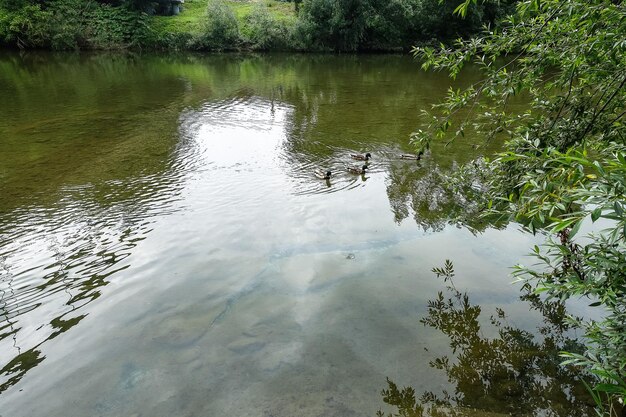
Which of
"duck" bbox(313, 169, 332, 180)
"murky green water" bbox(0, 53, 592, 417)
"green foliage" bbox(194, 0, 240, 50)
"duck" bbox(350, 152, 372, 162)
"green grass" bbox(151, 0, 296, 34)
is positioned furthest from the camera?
"green grass" bbox(151, 0, 296, 34)

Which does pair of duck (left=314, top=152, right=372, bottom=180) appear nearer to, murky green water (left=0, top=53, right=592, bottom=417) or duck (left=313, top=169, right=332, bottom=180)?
duck (left=313, top=169, right=332, bottom=180)

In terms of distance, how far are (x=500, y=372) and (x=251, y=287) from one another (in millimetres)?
4353

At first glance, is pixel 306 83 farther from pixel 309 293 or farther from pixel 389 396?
pixel 389 396

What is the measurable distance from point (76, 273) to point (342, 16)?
146 ft

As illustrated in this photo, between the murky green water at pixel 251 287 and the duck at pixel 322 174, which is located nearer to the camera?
the murky green water at pixel 251 287

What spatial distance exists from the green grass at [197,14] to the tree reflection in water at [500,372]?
51.7 meters

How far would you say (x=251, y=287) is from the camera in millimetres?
7648

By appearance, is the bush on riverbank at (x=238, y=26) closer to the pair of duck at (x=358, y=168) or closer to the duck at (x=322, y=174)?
the pair of duck at (x=358, y=168)

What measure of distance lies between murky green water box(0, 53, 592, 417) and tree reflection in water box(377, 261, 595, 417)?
0.03m

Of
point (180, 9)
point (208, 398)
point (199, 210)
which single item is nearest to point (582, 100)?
point (208, 398)

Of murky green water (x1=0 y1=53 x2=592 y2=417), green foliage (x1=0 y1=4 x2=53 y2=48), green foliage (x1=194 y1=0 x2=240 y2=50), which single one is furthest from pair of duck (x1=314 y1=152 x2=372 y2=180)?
green foliage (x1=0 y1=4 x2=53 y2=48)

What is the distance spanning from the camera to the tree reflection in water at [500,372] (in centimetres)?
514

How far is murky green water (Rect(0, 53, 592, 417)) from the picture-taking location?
18.1 ft

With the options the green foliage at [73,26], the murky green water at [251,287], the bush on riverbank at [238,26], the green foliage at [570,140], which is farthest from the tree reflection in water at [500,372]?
the green foliage at [73,26]
